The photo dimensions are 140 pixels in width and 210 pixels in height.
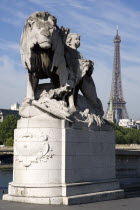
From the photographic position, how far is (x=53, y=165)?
12672 millimetres

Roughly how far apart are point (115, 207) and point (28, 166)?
2947mm

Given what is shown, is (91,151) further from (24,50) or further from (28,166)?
(24,50)

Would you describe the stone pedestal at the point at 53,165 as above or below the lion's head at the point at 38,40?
below

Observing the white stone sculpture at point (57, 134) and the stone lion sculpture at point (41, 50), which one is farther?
the stone lion sculpture at point (41, 50)

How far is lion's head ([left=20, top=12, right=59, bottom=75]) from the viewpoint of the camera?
13.1 m

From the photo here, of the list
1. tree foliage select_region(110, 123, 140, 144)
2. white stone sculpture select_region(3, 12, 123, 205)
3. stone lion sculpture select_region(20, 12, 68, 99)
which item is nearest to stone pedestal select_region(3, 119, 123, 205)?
white stone sculpture select_region(3, 12, 123, 205)

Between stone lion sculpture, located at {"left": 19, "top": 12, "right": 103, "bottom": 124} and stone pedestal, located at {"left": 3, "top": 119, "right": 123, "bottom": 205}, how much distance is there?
1.64 feet

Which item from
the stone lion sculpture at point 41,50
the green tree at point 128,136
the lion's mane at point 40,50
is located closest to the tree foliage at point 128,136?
the green tree at point 128,136

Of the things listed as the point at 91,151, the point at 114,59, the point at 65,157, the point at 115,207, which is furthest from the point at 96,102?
the point at 114,59

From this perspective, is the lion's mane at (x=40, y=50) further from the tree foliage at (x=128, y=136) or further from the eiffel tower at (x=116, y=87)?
the eiffel tower at (x=116, y=87)

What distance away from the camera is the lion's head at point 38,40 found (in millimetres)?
13070

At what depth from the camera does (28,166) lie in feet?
42.1

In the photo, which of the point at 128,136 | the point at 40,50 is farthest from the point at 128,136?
the point at 40,50

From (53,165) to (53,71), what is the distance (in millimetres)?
3272
